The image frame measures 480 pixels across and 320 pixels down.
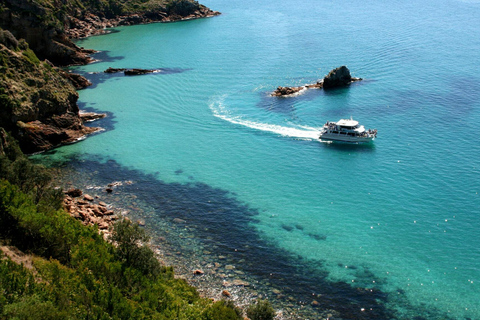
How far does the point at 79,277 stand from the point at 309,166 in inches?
1697

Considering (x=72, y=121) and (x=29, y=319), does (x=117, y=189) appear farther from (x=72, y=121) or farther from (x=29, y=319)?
(x=29, y=319)

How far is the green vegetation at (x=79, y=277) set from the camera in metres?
29.7

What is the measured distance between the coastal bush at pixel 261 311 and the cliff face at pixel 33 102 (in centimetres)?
4982

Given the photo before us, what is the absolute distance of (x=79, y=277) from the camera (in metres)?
32.8

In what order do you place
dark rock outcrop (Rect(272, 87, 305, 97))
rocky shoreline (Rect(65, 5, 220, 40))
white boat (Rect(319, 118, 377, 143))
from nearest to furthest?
white boat (Rect(319, 118, 377, 143)) → dark rock outcrop (Rect(272, 87, 305, 97)) → rocky shoreline (Rect(65, 5, 220, 40))

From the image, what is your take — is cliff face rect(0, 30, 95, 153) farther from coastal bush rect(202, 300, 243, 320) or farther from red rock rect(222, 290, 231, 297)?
coastal bush rect(202, 300, 243, 320)

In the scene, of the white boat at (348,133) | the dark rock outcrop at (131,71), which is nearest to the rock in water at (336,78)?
the white boat at (348,133)

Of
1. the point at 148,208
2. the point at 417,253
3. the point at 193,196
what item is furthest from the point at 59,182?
the point at 417,253

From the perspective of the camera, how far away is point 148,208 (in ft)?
183

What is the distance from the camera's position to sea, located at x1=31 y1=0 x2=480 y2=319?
4381 centimetres

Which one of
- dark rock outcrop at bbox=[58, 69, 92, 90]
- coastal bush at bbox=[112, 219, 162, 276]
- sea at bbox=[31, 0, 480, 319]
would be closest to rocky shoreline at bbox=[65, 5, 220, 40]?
sea at bbox=[31, 0, 480, 319]

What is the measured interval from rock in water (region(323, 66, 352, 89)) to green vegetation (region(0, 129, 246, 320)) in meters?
73.1

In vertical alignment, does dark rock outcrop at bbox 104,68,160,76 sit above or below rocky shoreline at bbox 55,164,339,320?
above

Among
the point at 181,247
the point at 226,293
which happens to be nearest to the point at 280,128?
the point at 181,247
